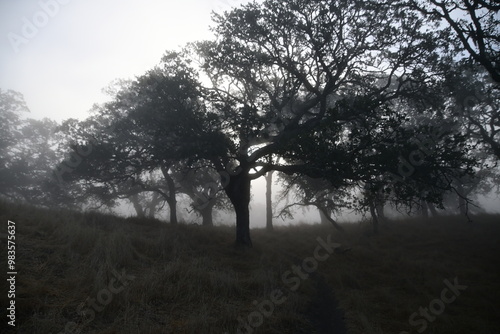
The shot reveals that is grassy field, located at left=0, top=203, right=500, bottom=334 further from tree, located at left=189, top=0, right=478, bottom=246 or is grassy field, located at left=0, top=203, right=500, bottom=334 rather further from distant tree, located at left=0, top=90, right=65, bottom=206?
distant tree, located at left=0, top=90, right=65, bottom=206

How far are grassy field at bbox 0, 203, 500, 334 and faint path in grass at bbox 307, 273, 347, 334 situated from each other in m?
0.03

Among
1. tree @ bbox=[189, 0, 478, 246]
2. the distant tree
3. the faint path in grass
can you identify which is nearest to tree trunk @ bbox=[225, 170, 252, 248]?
tree @ bbox=[189, 0, 478, 246]

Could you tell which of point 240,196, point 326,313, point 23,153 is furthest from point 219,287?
point 23,153

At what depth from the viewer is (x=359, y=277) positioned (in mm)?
9773

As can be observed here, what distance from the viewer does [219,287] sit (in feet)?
22.4

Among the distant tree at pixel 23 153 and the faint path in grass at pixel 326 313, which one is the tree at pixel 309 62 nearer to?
the faint path in grass at pixel 326 313

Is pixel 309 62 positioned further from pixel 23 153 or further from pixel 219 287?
pixel 23 153

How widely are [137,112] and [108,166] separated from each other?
3.66m

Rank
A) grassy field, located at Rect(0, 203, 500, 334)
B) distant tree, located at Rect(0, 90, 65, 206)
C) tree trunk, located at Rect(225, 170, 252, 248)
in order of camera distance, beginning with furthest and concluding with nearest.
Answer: distant tree, located at Rect(0, 90, 65, 206) → tree trunk, located at Rect(225, 170, 252, 248) → grassy field, located at Rect(0, 203, 500, 334)

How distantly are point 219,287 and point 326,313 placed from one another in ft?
9.35

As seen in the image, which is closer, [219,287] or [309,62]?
[219,287]

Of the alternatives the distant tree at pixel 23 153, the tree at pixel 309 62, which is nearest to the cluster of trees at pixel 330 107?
the tree at pixel 309 62

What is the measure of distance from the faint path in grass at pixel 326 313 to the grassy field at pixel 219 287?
3cm

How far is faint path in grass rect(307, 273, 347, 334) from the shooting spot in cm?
593
